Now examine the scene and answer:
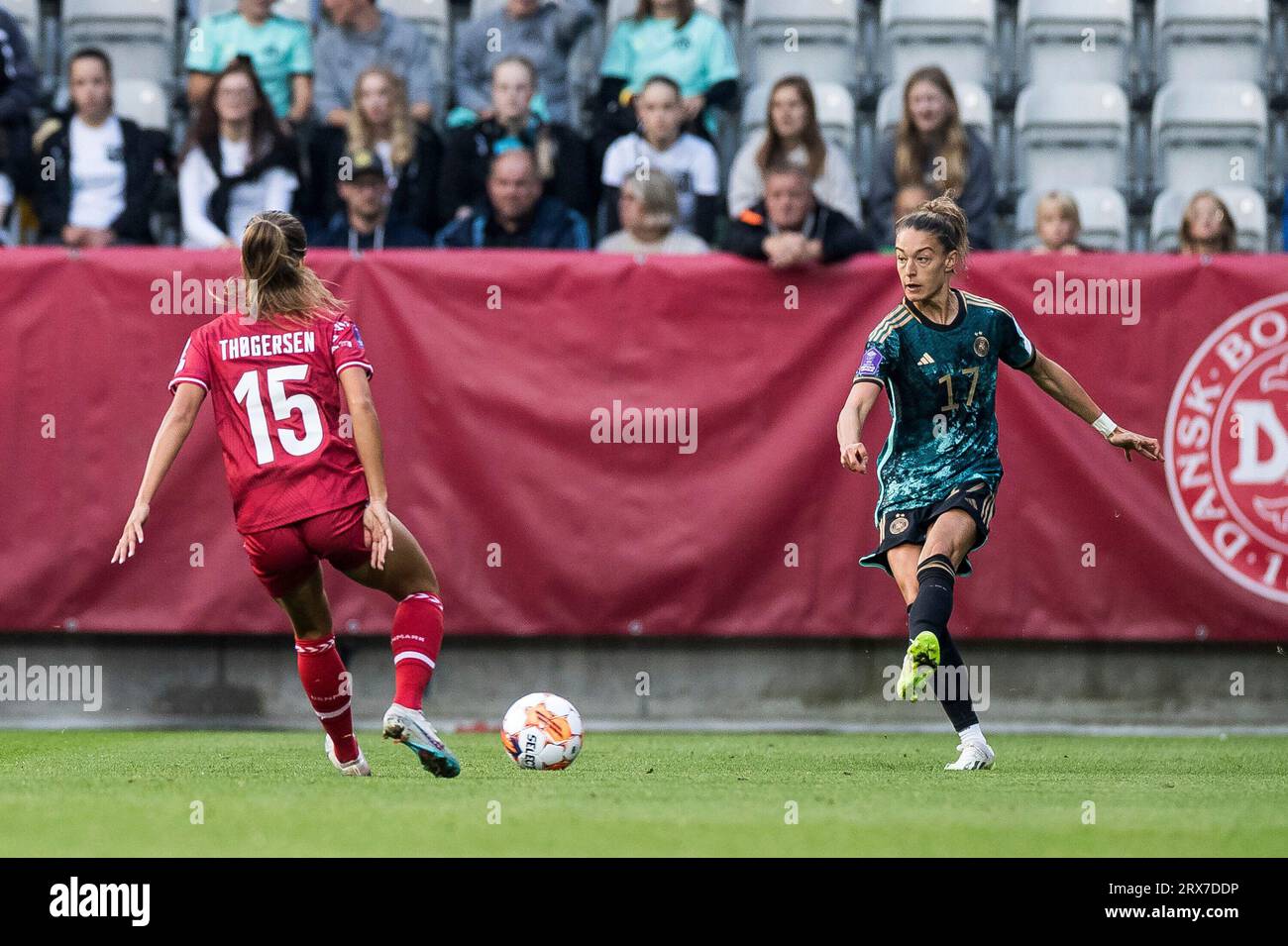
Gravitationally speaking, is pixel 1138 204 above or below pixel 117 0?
below

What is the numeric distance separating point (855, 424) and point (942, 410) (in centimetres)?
57

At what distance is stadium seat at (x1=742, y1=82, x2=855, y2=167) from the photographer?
1164 cm

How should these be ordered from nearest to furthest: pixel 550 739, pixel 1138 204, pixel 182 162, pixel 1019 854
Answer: pixel 1019 854 → pixel 550 739 → pixel 182 162 → pixel 1138 204


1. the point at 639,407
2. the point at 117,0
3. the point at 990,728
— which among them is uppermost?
the point at 117,0

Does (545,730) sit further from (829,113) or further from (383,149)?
(829,113)

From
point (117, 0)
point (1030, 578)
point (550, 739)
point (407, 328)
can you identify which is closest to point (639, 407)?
point (407, 328)

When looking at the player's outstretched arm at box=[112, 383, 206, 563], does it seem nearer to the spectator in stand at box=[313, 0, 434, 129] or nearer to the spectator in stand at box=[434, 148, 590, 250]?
the spectator in stand at box=[434, 148, 590, 250]

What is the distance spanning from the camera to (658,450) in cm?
934

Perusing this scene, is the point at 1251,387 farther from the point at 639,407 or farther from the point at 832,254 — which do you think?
Answer: the point at 639,407

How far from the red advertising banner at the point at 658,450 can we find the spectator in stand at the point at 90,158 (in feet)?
4.77

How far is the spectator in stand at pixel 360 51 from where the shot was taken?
447 inches

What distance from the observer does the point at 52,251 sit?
30.9 feet

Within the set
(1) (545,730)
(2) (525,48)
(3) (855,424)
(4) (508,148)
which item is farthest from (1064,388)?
(2) (525,48)

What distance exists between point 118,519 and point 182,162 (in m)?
2.40
